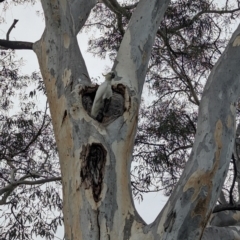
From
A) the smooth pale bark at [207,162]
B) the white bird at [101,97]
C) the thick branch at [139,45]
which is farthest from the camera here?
the thick branch at [139,45]

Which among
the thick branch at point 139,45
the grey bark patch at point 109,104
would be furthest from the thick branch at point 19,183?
the grey bark patch at point 109,104

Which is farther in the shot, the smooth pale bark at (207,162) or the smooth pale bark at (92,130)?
the smooth pale bark at (92,130)

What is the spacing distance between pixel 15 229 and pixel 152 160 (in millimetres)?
1461

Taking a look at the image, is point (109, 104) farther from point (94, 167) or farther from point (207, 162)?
point (207, 162)

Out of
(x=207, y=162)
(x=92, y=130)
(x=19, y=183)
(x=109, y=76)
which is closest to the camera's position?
(x=207, y=162)

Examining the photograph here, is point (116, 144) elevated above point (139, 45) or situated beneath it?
situated beneath

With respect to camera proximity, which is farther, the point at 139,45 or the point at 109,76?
the point at 139,45

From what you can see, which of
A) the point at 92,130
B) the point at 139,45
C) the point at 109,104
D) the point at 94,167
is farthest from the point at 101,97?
the point at 139,45

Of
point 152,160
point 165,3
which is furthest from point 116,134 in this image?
point 152,160

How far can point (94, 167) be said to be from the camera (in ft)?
7.62

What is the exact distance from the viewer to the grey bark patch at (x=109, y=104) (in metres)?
2.52

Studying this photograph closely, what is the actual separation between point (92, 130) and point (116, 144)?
5.4 inches

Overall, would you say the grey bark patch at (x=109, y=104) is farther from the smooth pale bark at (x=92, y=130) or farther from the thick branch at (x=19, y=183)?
the thick branch at (x=19, y=183)

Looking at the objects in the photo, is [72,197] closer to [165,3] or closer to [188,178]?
[188,178]
